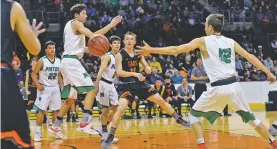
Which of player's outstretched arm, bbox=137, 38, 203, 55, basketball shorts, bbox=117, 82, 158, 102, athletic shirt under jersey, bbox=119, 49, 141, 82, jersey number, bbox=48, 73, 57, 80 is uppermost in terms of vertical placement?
player's outstretched arm, bbox=137, 38, 203, 55

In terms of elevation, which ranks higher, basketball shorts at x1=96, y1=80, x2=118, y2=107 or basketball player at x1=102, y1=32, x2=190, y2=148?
basketball player at x1=102, y1=32, x2=190, y2=148

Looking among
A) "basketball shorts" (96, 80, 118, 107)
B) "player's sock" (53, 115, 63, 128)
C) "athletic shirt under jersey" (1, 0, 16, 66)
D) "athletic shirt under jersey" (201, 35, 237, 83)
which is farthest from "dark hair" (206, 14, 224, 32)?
"player's sock" (53, 115, 63, 128)

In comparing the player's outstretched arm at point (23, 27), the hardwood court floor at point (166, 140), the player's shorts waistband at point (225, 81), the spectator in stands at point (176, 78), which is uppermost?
the player's outstretched arm at point (23, 27)

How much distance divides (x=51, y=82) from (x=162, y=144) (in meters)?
2.64

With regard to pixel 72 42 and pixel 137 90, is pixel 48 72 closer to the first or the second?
pixel 72 42

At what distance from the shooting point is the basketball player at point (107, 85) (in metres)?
7.52

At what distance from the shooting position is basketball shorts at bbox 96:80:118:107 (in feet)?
25.0

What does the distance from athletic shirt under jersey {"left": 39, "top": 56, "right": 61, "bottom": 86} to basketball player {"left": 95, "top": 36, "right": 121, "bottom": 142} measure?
3.08 feet

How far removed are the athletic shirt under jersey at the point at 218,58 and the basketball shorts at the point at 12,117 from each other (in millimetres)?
3099

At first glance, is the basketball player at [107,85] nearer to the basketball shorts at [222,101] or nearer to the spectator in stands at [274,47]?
the basketball shorts at [222,101]

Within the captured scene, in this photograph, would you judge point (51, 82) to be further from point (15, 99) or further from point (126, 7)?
point (126, 7)

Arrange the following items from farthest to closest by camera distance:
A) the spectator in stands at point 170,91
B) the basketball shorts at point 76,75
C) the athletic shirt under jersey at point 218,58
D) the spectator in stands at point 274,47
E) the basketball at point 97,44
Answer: the spectator in stands at point 274,47
the spectator in stands at point 170,91
the basketball shorts at point 76,75
the basketball at point 97,44
the athletic shirt under jersey at point 218,58

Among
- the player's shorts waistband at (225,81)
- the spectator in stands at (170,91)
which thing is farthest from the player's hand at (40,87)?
the spectator in stands at (170,91)

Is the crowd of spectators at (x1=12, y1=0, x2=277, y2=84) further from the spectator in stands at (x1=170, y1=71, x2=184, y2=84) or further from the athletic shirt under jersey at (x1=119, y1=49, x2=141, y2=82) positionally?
the athletic shirt under jersey at (x1=119, y1=49, x2=141, y2=82)
